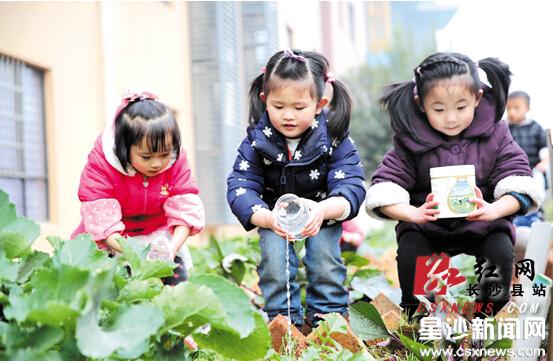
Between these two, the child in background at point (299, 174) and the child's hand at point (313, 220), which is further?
the child in background at point (299, 174)

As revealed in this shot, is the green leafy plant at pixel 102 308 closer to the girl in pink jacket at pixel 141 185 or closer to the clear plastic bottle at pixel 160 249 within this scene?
the clear plastic bottle at pixel 160 249

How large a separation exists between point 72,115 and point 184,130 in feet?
8.60

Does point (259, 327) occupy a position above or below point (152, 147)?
below

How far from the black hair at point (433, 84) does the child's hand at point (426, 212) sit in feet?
0.93

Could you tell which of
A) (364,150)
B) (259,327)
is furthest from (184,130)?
(364,150)

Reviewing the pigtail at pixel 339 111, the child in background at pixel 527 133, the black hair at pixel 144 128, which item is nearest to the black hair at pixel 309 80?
the pigtail at pixel 339 111

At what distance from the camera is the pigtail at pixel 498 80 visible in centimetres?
292

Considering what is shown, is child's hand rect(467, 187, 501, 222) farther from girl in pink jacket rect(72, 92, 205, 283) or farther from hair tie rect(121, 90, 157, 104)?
hair tie rect(121, 90, 157, 104)

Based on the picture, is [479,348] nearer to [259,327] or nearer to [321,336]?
[321,336]

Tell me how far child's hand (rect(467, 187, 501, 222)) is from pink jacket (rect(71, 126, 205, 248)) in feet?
3.41

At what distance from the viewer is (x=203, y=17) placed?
909cm

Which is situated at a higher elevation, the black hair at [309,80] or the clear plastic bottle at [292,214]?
the black hair at [309,80]

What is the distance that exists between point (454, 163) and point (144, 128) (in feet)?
3.65

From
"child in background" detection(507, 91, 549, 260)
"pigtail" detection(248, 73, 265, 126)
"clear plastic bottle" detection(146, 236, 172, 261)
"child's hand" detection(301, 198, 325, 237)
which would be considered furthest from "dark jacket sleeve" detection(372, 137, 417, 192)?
"child in background" detection(507, 91, 549, 260)
